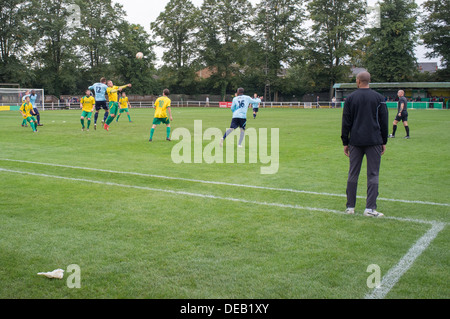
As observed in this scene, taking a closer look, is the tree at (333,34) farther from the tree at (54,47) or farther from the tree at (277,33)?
the tree at (54,47)

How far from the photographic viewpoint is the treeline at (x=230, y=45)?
6225cm

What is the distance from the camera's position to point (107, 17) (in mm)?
67688

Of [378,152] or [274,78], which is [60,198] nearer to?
[378,152]

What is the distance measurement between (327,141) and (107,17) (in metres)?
61.1

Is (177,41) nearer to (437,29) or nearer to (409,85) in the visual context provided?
(409,85)

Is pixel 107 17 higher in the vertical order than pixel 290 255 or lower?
higher

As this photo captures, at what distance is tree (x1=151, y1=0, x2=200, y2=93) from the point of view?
234 ft

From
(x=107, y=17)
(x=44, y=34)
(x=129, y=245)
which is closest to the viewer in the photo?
(x=129, y=245)

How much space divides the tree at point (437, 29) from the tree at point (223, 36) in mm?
29614

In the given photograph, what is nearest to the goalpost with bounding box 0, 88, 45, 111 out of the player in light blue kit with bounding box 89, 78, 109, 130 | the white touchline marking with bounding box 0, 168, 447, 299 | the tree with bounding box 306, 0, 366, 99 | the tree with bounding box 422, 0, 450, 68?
the player in light blue kit with bounding box 89, 78, 109, 130

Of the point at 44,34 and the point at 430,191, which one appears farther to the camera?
the point at 44,34

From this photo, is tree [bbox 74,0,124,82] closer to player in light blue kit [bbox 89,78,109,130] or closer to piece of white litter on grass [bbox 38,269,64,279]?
player in light blue kit [bbox 89,78,109,130]

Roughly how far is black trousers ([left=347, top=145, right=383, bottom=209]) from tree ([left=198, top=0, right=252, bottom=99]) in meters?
66.6
